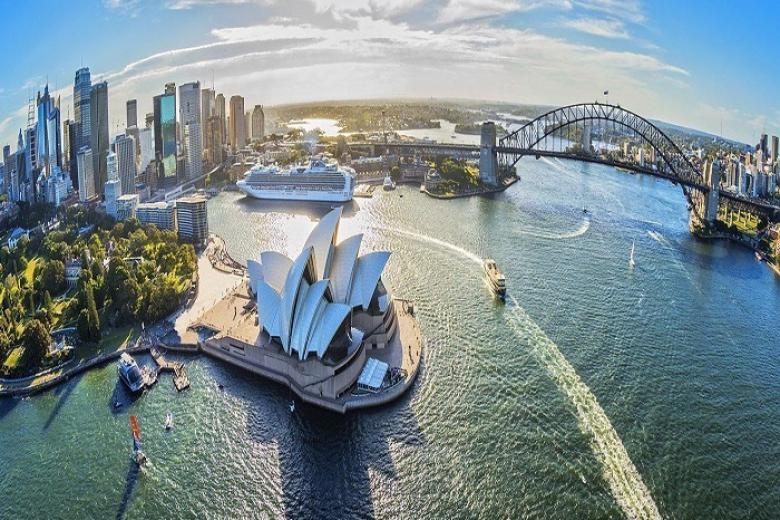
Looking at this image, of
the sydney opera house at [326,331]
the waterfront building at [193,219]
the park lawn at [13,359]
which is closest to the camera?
the sydney opera house at [326,331]

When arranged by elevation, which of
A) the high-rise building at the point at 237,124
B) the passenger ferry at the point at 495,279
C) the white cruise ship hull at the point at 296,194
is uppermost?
the high-rise building at the point at 237,124

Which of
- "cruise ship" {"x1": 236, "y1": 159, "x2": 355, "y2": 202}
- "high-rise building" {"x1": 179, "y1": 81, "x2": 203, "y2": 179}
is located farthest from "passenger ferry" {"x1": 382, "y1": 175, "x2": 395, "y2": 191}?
"high-rise building" {"x1": 179, "y1": 81, "x2": 203, "y2": 179}

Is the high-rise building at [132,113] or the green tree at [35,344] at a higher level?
the high-rise building at [132,113]

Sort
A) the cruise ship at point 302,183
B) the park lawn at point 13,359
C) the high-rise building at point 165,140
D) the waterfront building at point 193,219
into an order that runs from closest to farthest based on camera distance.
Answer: the park lawn at point 13,359 < the waterfront building at point 193,219 < the cruise ship at point 302,183 < the high-rise building at point 165,140

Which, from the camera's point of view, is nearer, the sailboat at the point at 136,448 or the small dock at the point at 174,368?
the sailboat at the point at 136,448

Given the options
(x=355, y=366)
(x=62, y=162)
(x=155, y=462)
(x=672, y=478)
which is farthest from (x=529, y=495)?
(x=62, y=162)

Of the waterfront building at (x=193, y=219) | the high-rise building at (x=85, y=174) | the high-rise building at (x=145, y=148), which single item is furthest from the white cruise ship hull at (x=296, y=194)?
the waterfront building at (x=193, y=219)

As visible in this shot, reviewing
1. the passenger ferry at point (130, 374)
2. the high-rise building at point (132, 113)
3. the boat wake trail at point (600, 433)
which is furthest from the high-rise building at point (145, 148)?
the boat wake trail at point (600, 433)

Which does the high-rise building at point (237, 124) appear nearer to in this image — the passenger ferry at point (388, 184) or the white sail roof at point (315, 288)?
the passenger ferry at point (388, 184)

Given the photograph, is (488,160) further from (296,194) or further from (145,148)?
(145,148)
